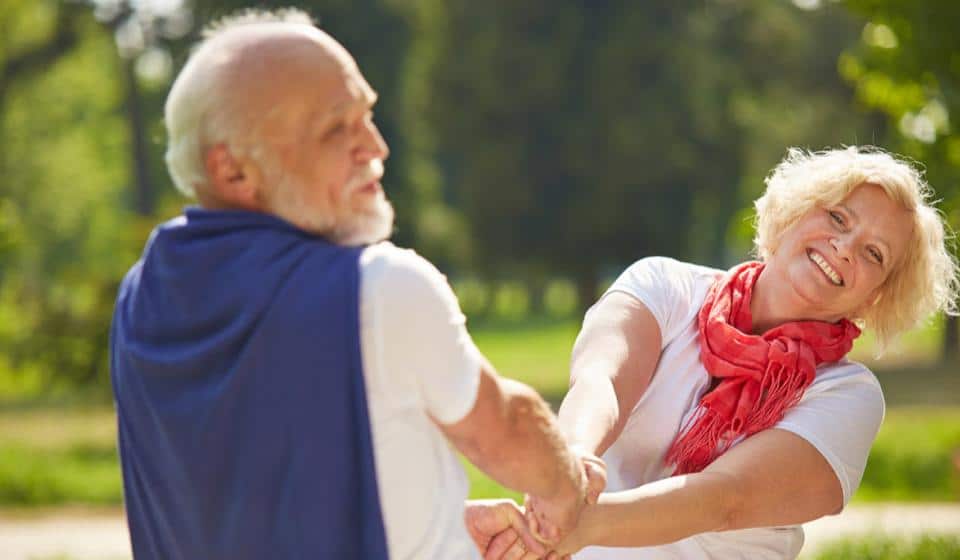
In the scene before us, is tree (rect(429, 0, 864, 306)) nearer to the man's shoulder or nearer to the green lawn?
the green lawn

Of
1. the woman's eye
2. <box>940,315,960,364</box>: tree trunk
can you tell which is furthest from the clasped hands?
<box>940,315,960,364</box>: tree trunk

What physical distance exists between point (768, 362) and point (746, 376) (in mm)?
Answer: 63

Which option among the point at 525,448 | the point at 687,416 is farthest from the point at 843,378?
the point at 525,448

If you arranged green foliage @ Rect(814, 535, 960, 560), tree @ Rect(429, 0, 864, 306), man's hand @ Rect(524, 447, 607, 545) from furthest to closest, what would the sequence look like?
tree @ Rect(429, 0, 864, 306)
green foliage @ Rect(814, 535, 960, 560)
man's hand @ Rect(524, 447, 607, 545)

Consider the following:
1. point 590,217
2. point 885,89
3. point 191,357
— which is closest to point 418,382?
point 191,357

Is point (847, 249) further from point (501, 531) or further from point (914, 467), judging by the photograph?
point (914, 467)

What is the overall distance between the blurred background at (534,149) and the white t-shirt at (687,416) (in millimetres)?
6579

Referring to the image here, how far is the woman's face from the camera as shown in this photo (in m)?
3.36

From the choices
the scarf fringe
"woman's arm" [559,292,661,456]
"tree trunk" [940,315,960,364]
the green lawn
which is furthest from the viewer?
"tree trunk" [940,315,960,364]

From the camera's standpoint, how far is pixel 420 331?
2.15 metres

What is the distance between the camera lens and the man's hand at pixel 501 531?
3.04 metres

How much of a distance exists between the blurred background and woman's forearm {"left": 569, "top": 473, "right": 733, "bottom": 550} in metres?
6.90

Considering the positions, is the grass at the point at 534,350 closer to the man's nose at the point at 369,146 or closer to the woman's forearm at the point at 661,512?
the woman's forearm at the point at 661,512

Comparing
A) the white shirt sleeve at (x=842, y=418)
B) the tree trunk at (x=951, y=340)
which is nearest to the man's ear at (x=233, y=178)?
the white shirt sleeve at (x=842, y=418)
